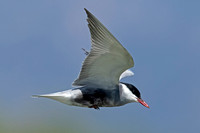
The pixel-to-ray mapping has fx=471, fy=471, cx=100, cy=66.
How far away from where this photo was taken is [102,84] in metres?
5.48

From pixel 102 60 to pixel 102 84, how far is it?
1.32 ft

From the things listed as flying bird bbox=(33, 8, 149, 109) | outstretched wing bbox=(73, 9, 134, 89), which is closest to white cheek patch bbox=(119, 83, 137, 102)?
flying bird bbox=(33, 8, 149, 109)

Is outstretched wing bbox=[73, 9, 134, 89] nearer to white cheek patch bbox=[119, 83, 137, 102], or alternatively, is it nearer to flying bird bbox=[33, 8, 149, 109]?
flying bird bbox=[33, 8, 149, 109]

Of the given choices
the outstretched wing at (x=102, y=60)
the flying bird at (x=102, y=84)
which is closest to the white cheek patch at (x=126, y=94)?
the flying bird at (x=102, y=84)

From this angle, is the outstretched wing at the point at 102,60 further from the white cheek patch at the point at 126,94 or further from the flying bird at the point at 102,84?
the white cheek patch at the point at 126,94

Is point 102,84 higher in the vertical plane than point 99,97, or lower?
higher

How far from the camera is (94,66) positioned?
17.3 feet

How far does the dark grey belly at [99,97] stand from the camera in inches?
214

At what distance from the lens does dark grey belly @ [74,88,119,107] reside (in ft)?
17.8

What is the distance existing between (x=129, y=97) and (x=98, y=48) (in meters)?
0.79

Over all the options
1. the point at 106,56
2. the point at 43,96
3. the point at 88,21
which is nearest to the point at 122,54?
the point at 106,56

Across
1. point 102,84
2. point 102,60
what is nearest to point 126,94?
point 102,84

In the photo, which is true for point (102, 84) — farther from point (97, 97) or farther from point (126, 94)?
point (126, 94)

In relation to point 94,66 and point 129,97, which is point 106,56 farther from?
point 129,97
